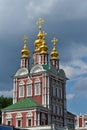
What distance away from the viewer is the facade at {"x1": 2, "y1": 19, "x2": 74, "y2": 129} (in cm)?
7269

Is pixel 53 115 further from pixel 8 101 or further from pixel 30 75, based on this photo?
pixel 8 101

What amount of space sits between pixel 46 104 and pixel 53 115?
2.67m

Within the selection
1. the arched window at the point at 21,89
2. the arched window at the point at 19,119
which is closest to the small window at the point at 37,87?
the arched window at the point at 21,89

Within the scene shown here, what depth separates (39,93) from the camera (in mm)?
76062

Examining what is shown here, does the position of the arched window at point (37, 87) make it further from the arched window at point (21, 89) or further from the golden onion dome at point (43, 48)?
the golden onion dome at point (43, 48)

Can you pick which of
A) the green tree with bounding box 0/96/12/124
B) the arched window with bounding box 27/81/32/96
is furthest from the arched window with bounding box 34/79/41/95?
the green tree with bounding box 0/96/12/124

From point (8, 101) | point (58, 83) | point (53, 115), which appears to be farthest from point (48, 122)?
point (8, 101)

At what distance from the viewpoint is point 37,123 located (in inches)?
2817

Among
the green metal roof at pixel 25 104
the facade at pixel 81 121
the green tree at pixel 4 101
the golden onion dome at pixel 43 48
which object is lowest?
the facade at pixel 81 121

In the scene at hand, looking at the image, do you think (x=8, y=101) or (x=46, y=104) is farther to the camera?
(x=8, y=101)

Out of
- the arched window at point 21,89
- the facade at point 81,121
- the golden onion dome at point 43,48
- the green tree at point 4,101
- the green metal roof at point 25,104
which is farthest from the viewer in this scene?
the green tree at point 4,101

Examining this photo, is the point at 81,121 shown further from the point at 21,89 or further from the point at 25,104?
the point at 25,104

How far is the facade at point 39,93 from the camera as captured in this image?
72688 millimetres

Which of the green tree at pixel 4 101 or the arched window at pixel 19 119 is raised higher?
the green tree at pixel 4 101
